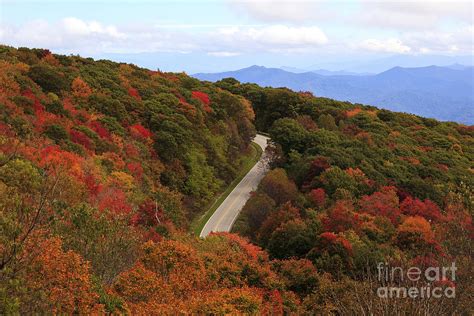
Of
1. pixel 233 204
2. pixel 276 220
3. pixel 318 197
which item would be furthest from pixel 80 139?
pixel 318 197

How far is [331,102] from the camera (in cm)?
8612

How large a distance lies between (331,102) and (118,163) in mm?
60791

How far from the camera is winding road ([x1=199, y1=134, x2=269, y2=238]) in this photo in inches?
1607

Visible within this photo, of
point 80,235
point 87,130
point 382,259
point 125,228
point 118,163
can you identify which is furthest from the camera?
point 87,130

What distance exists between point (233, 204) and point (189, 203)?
20.1 feet

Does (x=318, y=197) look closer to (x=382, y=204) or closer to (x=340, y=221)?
(x=382, y=204)

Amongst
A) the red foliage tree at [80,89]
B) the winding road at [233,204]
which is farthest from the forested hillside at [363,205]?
the red foliage tree at [80,89]

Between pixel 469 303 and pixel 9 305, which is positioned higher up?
pixel 9 305

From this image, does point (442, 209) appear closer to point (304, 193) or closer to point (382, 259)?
point (304, 193)

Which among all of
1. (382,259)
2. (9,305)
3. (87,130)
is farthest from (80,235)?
(87,130)

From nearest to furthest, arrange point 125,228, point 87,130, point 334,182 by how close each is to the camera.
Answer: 1. point 125,228
2. point 87,130
3. point 334,182

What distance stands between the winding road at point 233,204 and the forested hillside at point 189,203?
1.84m

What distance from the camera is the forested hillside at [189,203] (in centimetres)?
1408

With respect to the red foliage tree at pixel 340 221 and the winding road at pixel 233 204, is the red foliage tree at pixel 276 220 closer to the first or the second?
the red foliage tree at pixel 340 221
